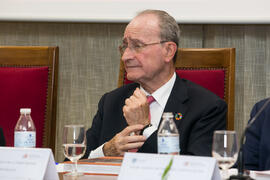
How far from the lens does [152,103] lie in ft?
7.15

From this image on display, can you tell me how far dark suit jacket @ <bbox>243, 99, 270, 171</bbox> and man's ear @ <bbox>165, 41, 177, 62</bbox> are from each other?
555 mm

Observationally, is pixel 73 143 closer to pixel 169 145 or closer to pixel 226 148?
pixel 169 145

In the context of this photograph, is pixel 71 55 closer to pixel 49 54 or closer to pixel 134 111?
pixel 49 54

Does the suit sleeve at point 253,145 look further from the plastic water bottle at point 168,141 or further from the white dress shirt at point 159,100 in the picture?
the plastic water bottle at point 168,141

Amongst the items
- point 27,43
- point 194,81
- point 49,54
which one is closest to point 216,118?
point 194,81

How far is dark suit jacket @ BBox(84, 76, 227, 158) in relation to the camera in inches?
77.2

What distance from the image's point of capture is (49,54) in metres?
2.42

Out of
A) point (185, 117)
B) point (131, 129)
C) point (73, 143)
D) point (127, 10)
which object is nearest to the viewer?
point (73, 143)

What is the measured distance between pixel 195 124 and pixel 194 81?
330 millimetres

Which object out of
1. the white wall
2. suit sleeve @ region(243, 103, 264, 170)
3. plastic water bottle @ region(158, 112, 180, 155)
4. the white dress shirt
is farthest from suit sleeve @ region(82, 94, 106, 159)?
plastic water bottle @ region(158, 112, 180, 155)

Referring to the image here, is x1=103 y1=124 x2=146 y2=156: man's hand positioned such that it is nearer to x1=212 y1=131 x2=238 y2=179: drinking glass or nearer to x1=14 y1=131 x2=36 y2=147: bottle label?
x1=14 y1=131 x2=36 y2=147: bottle label

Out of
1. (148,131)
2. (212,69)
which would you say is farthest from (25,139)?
(212,69)

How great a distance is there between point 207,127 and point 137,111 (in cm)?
32

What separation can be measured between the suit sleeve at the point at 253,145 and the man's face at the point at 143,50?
22.1 inches
